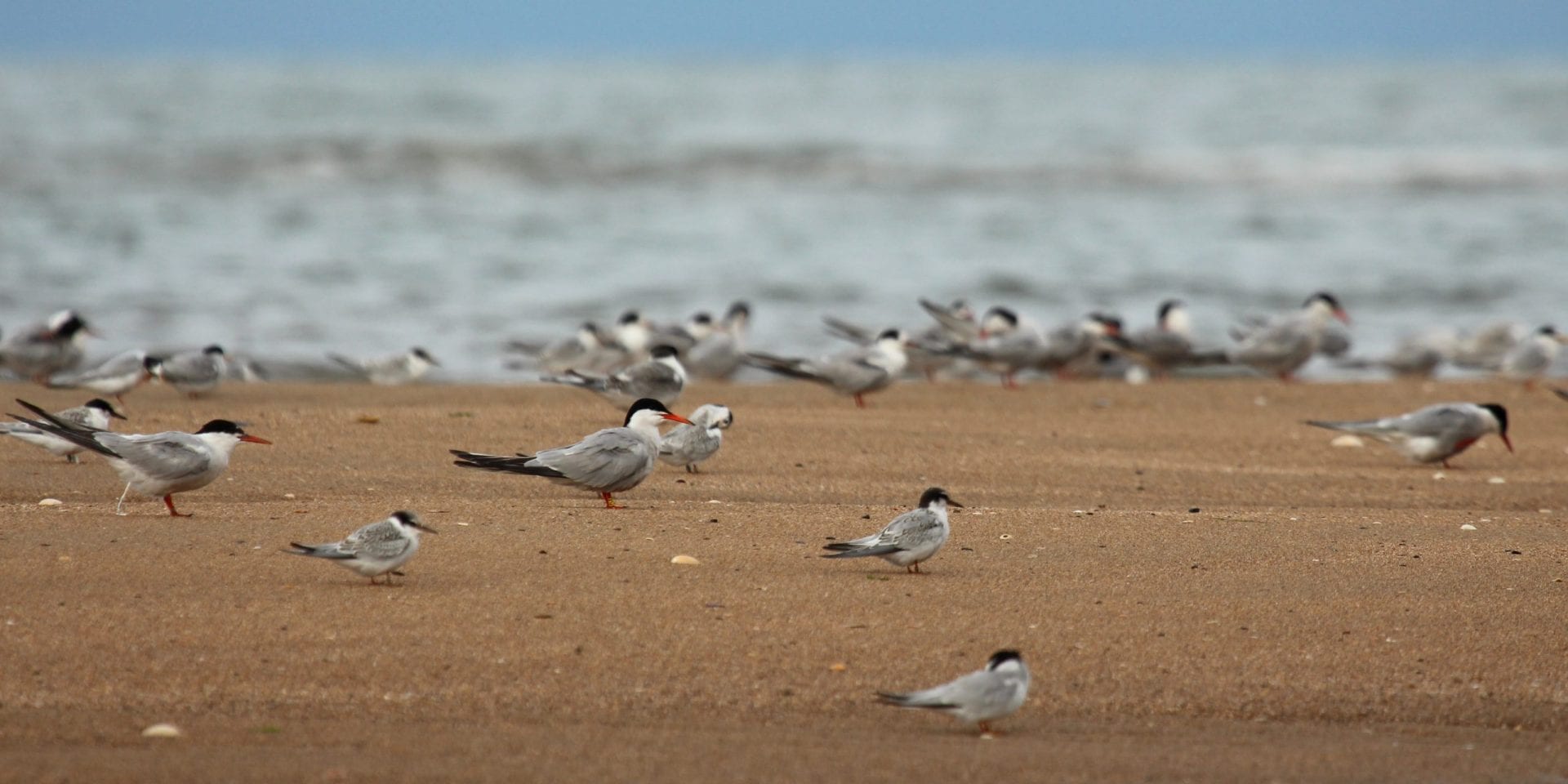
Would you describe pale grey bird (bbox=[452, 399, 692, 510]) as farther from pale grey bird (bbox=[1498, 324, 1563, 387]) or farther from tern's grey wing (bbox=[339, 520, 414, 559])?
pale grey bird (bbox=[1498, 324, 1563, 387])

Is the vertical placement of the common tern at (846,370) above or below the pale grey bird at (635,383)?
above

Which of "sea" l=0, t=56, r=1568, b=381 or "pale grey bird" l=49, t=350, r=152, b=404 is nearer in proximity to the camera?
"pale grey bird" l=49, t=350, r=152, b=404

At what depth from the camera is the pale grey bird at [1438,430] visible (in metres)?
8.03

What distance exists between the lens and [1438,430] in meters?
8.03

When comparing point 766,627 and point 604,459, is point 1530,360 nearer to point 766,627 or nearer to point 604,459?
point 604,459

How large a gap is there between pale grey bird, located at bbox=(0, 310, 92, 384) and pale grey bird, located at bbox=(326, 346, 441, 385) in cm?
155

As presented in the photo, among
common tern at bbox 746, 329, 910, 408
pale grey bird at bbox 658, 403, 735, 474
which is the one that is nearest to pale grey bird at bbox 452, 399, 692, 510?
pale grey bird at bbox 658, 403, 735, 474

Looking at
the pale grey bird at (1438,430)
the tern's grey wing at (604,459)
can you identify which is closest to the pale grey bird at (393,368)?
the tern's grey wing at (604,459)

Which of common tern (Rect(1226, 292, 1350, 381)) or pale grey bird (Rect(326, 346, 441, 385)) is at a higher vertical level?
common tern (Rect(1226, 292, 1350, 381))

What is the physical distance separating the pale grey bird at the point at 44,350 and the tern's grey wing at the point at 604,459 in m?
5.43

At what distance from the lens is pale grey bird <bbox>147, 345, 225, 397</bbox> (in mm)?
9195

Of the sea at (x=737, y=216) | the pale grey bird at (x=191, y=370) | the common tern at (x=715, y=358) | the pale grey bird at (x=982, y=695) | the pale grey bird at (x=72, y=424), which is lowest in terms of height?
the pale grey bird at (x=982, y=695)

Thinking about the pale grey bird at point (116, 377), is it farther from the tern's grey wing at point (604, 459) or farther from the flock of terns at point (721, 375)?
the tern's grey wing at point (604, 459)

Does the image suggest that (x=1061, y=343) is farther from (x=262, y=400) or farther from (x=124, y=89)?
(x=124, y=89)
